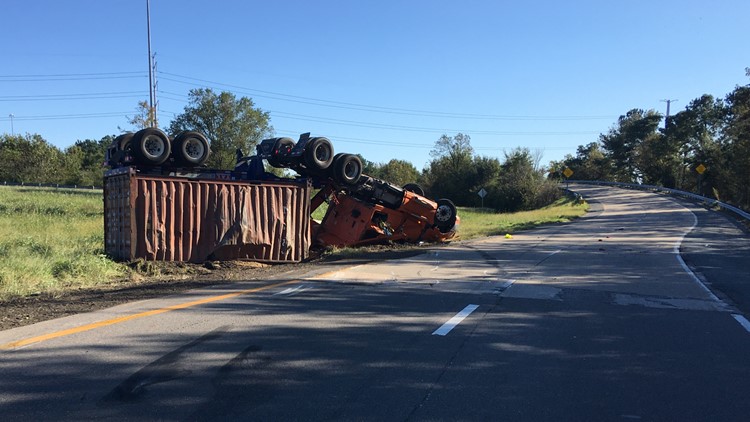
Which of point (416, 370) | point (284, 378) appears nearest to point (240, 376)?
point (284, 378)

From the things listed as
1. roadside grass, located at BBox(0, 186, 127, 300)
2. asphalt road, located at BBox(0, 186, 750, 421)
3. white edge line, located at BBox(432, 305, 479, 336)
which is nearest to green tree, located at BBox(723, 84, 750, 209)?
asphalt road, located at BBox(0, 186, 750, 421)

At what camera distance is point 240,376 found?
15.9 feet

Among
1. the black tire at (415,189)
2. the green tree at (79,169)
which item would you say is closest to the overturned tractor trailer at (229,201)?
the black tire at (415,189)

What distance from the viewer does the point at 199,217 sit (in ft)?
39.1

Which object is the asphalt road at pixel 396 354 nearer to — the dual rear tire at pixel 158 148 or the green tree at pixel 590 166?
the dual rear tire at pixel 158 148

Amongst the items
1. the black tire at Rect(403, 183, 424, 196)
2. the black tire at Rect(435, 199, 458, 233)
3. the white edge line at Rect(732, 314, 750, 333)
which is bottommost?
the white edge line at Rect(732, 314, 750, 333)

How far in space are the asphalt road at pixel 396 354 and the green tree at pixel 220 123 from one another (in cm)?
3415

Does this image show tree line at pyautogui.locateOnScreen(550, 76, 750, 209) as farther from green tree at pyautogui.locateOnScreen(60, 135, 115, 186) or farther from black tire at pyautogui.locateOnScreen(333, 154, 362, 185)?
green tree at pyautogui.locateOnScreen(60, 135, 115, 186)

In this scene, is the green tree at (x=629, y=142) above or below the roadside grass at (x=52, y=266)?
above

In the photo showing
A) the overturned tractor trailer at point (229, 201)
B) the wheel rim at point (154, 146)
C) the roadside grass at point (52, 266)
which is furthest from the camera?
the wheel rim at point (154, 146)

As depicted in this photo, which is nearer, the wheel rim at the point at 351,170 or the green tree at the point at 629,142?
the wheel rim at the point at 351,170

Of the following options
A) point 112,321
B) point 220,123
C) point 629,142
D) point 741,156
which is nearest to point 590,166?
point 629,142

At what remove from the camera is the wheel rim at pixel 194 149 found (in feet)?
40.7

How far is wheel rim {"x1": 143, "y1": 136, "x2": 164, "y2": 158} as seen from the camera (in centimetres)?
1169
